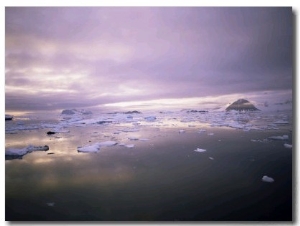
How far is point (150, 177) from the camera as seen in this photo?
8.71ft

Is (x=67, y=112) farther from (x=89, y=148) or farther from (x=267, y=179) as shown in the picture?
(x=267, y=179)

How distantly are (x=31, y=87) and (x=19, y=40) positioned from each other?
61cm

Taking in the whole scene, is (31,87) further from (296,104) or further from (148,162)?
(296,104)

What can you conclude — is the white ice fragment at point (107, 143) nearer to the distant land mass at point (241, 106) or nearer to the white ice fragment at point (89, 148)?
the white ice fragment at point (89, 148)

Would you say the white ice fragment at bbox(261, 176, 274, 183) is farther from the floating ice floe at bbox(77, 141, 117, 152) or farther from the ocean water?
the floating ice floe at bbox(77, 141, 117, 152)

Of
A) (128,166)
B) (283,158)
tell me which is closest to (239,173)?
(283,158)

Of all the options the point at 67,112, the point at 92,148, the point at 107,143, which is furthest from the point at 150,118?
the point at 67,112

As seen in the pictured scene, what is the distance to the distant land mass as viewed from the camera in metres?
3.29

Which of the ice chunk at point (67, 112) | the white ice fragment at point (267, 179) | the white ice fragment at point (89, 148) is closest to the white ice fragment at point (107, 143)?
the white ice fragment at point (89, 148)

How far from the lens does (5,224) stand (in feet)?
8.26

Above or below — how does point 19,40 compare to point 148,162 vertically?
above

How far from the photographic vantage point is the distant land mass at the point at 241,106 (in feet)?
10.8
